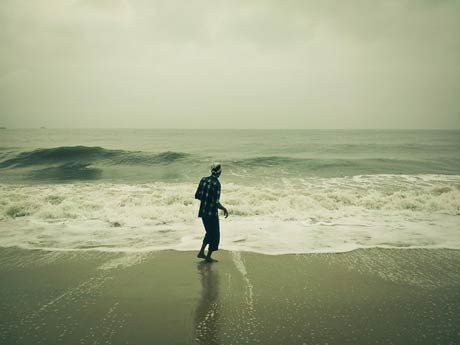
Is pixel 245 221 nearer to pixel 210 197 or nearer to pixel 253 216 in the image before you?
pixel 253 216

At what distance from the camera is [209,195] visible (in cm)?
522

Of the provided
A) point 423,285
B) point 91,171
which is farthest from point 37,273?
point 91,171

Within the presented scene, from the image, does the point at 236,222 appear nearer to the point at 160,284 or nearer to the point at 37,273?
the point at 160,284

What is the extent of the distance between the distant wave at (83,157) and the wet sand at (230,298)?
21952mm

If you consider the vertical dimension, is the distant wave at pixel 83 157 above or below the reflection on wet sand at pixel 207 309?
above

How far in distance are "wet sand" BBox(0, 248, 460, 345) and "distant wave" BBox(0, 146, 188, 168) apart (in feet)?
72.0

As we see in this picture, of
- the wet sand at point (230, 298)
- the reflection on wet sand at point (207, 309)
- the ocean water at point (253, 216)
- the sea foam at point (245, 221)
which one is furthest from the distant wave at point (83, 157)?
the reflection on wet sand at point (207, 309)

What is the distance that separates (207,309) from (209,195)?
1.96 metres

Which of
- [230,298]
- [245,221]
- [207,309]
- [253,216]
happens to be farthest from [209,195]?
[253,216]

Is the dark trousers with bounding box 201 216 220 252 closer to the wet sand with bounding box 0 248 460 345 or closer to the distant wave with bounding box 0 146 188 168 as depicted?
the wet sand with bounding box 0 248 460 345

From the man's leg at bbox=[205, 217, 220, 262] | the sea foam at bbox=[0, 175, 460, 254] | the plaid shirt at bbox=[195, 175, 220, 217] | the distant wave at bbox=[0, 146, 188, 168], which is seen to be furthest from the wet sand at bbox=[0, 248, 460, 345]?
the distant wave at bbox=[0, 146, 188, 168]

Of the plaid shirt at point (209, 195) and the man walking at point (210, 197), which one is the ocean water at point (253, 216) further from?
the plaid shirt at point (209, 195)

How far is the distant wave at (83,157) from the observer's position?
1049 inches

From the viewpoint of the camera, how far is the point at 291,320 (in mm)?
3506
